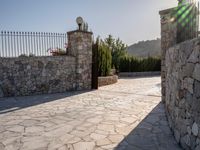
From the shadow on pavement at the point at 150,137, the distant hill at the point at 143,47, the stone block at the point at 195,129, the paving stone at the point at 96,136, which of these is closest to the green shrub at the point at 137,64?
the shadow on pavement at the point at 150,137

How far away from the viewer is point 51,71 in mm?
7066

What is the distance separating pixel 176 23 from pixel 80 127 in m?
3.00

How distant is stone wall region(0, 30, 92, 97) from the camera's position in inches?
253

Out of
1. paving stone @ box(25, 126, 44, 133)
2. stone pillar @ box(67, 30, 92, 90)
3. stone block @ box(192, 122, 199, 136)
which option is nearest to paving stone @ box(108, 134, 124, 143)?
stone block @ box(192, 122, 199, 136)

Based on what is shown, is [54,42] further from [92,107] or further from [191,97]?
[191,97]

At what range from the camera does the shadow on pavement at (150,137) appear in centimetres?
238

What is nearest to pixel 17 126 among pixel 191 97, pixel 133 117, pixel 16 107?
pixel 16 107

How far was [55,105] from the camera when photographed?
4.90 m

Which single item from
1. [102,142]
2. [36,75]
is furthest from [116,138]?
[36,75]

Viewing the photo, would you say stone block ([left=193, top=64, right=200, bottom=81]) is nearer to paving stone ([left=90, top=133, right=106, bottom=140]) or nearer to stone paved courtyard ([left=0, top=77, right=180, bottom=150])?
stone paved courtyard ([left=0, top=77, right=180, bottom=150])

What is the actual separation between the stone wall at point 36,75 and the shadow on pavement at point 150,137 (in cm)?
448

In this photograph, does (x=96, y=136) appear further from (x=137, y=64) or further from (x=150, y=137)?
(x=137, y=64)

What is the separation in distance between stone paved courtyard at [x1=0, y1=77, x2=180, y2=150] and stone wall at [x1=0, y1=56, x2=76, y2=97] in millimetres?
2011

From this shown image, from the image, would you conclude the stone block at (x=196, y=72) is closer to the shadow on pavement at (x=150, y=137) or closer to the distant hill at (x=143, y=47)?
the shadow on pavement at (x=150, y=137)
